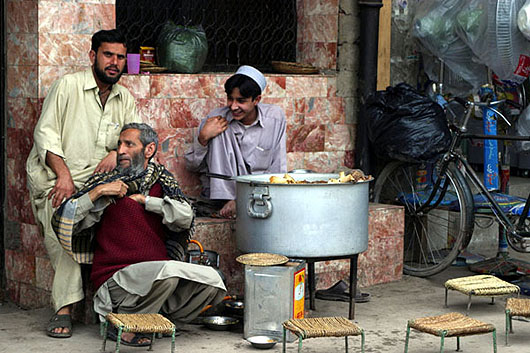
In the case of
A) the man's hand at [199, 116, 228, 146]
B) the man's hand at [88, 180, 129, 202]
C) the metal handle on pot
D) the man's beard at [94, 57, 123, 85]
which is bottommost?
the metal handle on pot

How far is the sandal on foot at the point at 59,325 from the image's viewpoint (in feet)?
20.1

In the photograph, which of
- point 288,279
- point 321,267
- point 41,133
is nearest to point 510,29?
point 321,267

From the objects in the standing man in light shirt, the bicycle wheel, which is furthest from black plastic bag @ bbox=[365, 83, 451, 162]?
the standing man in light shirt

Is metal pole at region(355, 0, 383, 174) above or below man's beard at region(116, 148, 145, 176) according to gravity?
above

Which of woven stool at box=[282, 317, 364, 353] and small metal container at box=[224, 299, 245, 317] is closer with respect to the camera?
woven stool at box=[282, 317, 364, 353]

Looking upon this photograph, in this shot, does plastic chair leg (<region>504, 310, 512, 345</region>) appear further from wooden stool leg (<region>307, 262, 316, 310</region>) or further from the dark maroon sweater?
the dark maroon sweater

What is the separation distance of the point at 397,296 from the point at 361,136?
60.4 inches

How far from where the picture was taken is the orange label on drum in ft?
19.9

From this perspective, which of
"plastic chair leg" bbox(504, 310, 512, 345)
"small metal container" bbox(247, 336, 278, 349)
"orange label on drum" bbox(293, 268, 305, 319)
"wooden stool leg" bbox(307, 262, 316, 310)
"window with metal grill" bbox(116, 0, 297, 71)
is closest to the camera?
"small metal container" bbox(247, 336, 278, 349)

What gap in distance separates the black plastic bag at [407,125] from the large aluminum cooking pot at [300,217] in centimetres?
171

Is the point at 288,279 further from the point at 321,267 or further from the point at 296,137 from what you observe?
the point at 296,137

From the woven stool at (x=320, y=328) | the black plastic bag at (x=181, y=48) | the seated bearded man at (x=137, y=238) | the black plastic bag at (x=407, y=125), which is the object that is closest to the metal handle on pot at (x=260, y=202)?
the seated bearded man at (x=137, y=238)

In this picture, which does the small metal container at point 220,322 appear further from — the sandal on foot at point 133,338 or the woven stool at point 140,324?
the woven stool at point 140,324

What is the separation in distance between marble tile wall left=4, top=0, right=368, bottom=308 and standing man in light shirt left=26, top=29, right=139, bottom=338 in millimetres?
361
